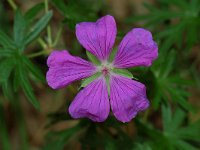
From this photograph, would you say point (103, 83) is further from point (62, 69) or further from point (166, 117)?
point (166, 117)

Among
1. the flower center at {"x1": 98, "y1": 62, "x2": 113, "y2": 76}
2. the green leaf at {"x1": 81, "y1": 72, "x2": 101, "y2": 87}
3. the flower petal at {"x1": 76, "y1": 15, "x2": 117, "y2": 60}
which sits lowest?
the green leaf at {"x1": 81, "y1": 72, "x2": 101, "y2": 87}

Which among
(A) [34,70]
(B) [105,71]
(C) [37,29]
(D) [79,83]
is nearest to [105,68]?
(B) [105,71]

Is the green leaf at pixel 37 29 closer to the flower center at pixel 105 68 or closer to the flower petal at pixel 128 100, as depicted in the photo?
the flower center at pixel 105 68

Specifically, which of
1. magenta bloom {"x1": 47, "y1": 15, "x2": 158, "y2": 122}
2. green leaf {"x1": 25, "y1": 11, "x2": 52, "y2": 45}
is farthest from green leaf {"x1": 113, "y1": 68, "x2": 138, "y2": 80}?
green leaf {"x1": 25, "y1": 11, "x2": 52, "y2": 45}

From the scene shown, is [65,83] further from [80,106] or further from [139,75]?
[139,75]

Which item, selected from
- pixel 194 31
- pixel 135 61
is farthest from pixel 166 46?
pixel 135 61

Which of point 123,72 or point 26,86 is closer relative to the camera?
point 123,72

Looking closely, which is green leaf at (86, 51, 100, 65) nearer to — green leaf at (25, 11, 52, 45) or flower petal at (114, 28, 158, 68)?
flower petal at (114, 28, 158, 68)
